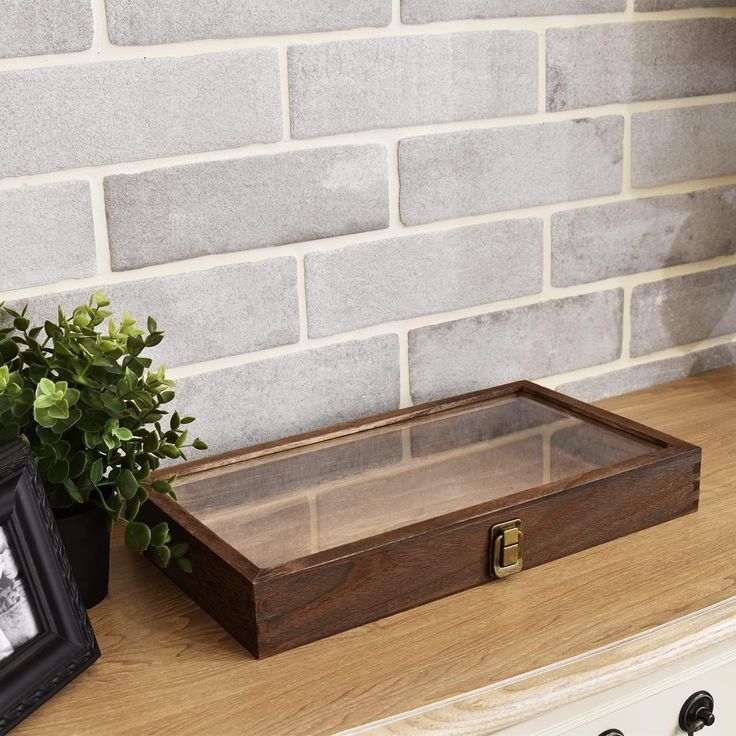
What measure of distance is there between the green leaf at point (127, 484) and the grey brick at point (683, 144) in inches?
30.9

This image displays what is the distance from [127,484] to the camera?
0.82 m

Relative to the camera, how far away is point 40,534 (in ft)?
2.46

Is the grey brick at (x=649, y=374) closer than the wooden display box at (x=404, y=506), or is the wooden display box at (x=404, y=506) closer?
the wooden display box at (x=404, y=506)

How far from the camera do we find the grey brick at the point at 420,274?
1.13 m

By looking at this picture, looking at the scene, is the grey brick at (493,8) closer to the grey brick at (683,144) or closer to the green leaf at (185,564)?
the grey brick at (683,144)

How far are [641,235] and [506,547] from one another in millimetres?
606

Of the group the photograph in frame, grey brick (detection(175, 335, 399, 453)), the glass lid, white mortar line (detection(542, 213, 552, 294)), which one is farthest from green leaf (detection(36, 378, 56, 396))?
white mortar line (detection(542, 213, 552, 294))

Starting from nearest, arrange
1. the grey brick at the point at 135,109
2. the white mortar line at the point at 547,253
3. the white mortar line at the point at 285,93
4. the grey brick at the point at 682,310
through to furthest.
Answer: the grey brick at the point at 135,109 < the white mortar line at the point at 285,93 < the white mortar line at the point at 547,253 < the grey brick at the point at 682,310

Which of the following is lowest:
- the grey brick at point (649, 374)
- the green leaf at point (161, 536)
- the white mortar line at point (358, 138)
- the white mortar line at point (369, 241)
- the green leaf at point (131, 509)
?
the grey brick at point (649, 374)

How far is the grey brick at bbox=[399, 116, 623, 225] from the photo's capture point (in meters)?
1.16

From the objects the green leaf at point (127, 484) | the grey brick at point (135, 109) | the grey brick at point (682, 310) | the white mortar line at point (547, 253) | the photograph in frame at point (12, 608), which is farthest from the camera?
the grey brick at point (682, 310)

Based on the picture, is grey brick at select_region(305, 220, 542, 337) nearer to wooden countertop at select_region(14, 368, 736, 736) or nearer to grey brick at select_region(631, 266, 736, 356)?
grey brick at select_region(631, 266, 736, 356)

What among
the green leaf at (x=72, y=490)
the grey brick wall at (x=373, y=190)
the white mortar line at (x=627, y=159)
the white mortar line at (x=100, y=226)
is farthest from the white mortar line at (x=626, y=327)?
the green leaf at (x=72, y=490)

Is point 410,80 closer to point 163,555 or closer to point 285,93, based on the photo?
point 285,93
